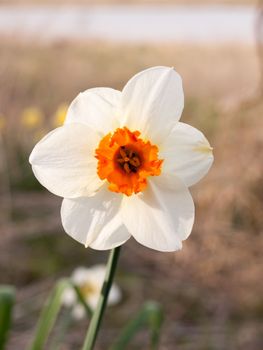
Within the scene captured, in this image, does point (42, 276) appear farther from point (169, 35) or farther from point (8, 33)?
point (169, 35)

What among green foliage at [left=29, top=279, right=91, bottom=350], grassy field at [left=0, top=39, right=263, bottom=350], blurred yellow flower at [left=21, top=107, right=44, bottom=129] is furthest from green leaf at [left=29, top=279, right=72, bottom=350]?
blurred yellow flower at [left=21, top=107, right=44, bottom=129]

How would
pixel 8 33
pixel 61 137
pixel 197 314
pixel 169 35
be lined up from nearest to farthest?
pixel 61 137 < pixel 197 314 < pixel 8 33 < pixel 169 35

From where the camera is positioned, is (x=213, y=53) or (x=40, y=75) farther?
(x=213, y=53)

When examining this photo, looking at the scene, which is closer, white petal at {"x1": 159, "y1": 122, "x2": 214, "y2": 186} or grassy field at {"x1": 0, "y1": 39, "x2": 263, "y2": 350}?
white petal at {"x1": 159, "y1": 122, "x2": 214, "y2": 186}

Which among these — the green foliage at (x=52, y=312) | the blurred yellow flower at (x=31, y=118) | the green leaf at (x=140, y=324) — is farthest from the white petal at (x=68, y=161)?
the blurred yellow flower at (x=31, y=118)

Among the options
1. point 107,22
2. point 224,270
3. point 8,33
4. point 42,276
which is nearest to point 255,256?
point 224,270

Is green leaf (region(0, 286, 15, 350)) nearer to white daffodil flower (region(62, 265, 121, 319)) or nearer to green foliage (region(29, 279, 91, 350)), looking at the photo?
green foliage (region(29, 279, 91, 350))
